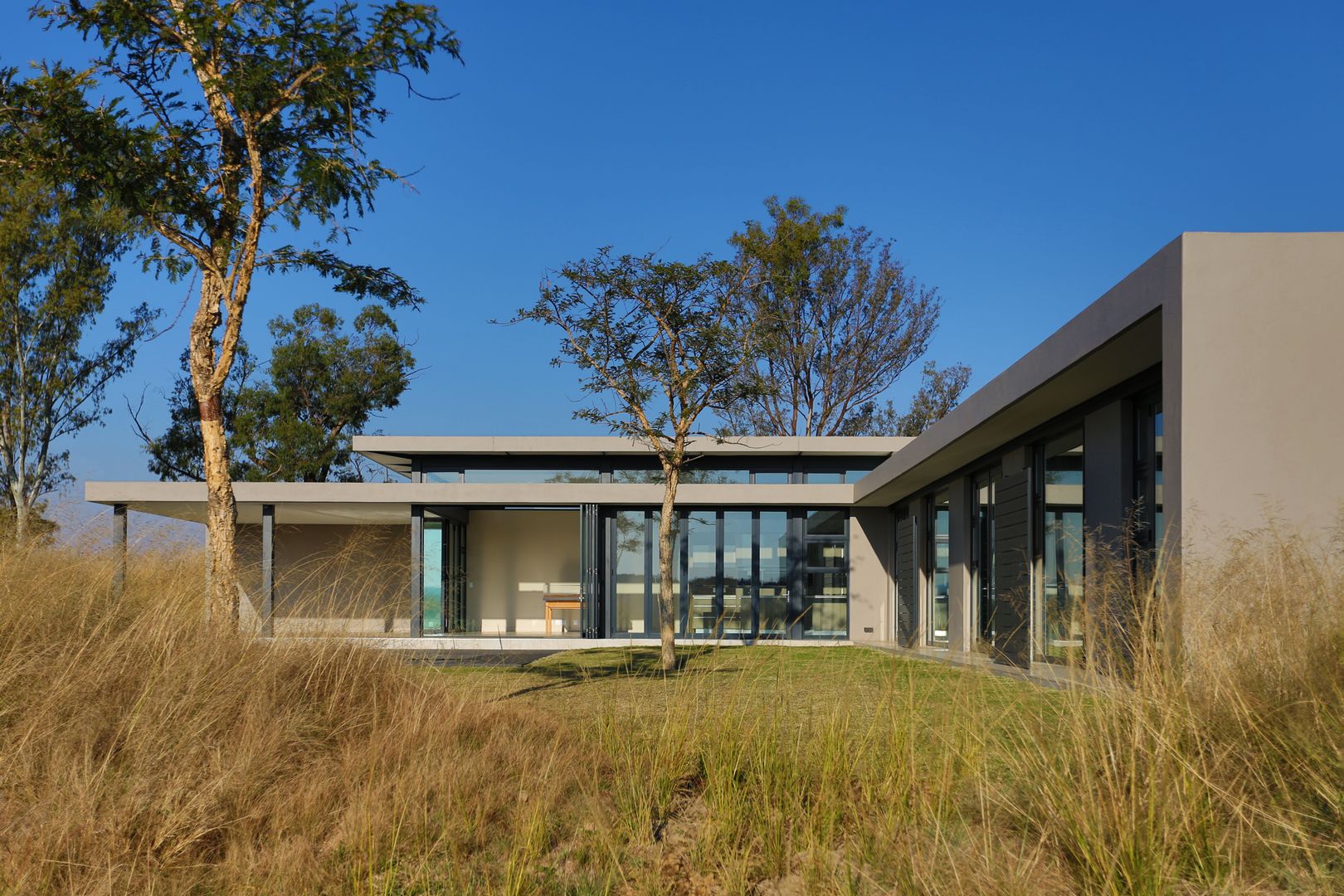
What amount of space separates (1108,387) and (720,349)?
491 centimetres

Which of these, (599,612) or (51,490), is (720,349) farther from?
(51,490)

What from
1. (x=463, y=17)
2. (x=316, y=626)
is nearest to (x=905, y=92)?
(x=463, y=17)

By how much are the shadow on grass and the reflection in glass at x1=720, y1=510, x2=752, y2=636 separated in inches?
134

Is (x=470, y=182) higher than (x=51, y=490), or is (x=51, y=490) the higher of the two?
(x=470, y=182)

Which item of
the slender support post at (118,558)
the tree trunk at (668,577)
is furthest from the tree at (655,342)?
the slender support post at (118,558)

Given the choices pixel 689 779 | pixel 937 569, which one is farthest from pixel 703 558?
pixel 689 779

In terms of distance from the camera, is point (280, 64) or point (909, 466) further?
point (909, 466)

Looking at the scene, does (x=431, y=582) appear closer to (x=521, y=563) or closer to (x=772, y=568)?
(x=521, y=563)

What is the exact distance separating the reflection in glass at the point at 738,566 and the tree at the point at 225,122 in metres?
11.8

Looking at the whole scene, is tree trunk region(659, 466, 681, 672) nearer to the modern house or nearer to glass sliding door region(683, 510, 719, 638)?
the modern house

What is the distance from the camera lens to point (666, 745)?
4105mm

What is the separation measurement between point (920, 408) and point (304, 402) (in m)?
15.6

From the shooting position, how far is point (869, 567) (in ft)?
58.6

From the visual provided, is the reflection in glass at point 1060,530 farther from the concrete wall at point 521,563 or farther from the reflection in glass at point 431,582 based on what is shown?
the concrete wall at point 521,563
